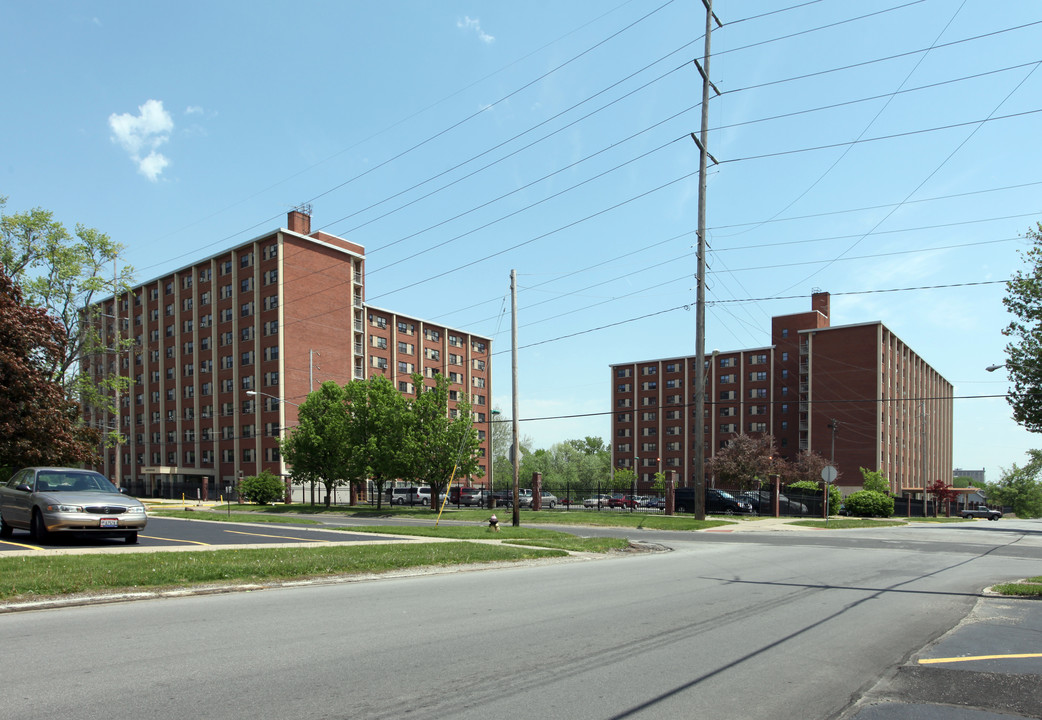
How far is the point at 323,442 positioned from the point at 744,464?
36.9 m

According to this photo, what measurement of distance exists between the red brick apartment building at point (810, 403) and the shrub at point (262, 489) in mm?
43259

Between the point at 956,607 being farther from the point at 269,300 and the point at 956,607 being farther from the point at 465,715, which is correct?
the point at 269,300

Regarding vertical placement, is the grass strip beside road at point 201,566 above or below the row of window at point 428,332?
below

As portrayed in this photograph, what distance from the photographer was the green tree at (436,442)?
44000 millimetres

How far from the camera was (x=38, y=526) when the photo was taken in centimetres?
1510

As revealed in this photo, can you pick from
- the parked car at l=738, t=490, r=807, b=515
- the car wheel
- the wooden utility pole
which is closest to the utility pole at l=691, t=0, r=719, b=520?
the wooden utility pole

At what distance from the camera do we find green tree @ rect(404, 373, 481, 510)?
44.0 metres

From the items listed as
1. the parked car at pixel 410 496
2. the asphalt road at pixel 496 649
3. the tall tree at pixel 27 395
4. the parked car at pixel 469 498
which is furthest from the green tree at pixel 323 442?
the asphalt road at pixel 496 649

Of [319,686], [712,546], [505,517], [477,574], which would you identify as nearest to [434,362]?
[505,517]

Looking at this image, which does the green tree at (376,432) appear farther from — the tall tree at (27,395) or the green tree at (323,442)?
the tall tree at (27,395)

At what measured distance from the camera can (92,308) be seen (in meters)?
44.2

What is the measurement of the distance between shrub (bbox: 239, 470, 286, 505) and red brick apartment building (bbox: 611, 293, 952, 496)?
142 feet

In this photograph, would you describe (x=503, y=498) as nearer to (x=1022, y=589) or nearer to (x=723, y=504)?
(x=723, y=504)

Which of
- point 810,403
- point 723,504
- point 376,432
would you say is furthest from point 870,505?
point 810,403
